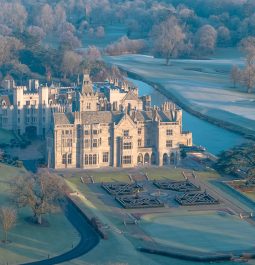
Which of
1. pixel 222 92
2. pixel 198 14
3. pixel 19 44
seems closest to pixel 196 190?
pixel 222 92

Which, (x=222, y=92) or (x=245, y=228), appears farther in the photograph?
(x=222, y=92)

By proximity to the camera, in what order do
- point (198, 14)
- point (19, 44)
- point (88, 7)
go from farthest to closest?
point (88, 7) < point (198, 14) < point (19, 44)

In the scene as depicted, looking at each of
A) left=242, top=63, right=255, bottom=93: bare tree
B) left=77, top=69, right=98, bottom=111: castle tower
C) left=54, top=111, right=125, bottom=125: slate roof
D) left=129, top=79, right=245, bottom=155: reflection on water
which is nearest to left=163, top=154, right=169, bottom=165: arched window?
left=54, top=111, right=125, bottom=125: slate roof

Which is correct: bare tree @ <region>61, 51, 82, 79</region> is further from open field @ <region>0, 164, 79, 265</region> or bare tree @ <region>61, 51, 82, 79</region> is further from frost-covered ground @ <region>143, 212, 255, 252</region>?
frost-covered ground @ <region>143, 212, 255, 252</region>

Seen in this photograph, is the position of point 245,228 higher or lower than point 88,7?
lower

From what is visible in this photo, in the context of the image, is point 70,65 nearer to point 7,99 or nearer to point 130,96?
point 7,99

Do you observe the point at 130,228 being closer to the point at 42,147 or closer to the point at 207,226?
the point at 207,226

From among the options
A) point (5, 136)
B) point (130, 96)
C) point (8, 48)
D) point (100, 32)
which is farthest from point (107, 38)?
point (5, 136)
